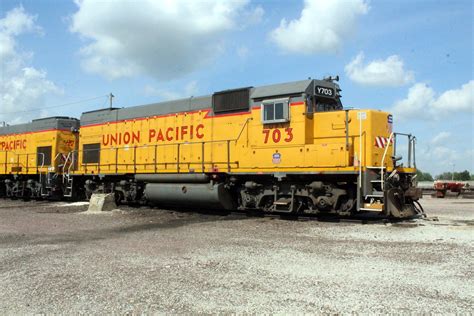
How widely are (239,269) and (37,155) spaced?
1713 centimetres

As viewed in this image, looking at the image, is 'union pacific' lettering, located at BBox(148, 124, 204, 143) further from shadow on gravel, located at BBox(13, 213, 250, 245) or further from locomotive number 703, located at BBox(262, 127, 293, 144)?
shadow on gravel, located at BBox(13, 213, 250, 245)

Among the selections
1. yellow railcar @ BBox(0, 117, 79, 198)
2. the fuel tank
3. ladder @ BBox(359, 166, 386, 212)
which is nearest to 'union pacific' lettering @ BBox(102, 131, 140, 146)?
the fuel tank

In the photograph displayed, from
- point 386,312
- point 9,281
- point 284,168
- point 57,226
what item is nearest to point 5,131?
point 57,226

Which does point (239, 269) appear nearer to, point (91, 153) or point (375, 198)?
point (375, 198)

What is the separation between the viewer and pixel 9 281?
5.31 metres

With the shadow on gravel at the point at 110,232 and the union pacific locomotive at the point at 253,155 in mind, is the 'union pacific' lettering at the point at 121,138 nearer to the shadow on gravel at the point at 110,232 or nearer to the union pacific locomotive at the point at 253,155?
the union pacific locomotive at the point at 253,155

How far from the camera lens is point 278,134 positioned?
11.9m

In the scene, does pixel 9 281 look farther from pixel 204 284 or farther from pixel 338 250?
pixel 338 250

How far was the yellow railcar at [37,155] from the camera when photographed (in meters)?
19.0

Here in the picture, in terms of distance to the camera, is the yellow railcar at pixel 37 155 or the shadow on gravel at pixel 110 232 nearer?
the shadow on gravel at pixel 110 232

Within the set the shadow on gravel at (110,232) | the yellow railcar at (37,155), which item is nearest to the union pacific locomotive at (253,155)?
the shadow on gravel at (110,232)

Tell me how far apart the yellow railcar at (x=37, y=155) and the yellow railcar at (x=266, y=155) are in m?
3.79

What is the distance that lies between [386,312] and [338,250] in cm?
309

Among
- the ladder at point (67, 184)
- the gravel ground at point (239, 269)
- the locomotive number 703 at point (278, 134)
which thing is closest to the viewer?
the gravel ground at point (239, 269)
